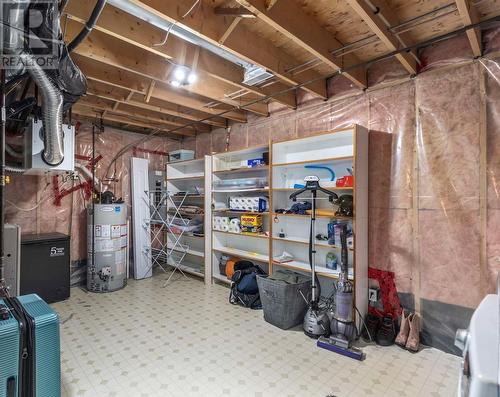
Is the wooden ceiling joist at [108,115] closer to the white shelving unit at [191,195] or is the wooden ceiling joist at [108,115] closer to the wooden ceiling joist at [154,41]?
the white shelving unit at [191,195]

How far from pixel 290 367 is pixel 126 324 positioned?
72.9 inches

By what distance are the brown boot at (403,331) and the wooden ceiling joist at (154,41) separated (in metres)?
2.87

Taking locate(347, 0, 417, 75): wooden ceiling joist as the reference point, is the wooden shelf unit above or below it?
below

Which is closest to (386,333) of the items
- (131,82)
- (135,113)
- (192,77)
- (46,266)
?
(192,77)

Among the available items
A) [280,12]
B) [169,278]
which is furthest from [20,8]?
[169,278]

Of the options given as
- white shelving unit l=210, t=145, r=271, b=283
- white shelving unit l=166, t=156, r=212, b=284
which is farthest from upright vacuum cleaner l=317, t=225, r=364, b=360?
white shelving unit l=166, t=156, r=212, b=284

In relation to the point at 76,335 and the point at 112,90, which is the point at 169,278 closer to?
the point at 76,335

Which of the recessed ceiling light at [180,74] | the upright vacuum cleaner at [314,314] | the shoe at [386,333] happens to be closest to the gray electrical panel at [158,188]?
the recessed ceiling light at [180,74]

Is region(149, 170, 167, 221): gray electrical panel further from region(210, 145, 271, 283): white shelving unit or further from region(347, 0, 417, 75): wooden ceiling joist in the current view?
region(347, 0, 417, 75): wooden ceiling joist

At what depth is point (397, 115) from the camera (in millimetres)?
2910

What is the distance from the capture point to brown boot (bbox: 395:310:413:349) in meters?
2.65

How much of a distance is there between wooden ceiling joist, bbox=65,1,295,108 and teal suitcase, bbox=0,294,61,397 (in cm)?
186

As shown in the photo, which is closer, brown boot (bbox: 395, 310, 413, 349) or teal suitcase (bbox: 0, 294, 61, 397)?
teal suitcase (bbox: 0, 294, 61, 397)

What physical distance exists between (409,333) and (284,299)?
4.02 ft
